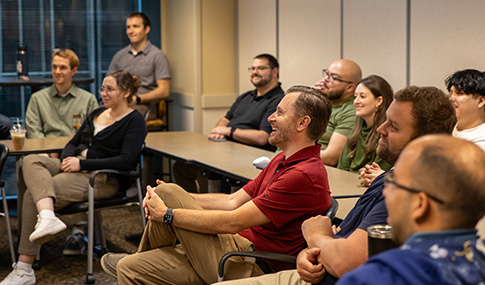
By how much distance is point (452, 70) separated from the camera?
3975mm

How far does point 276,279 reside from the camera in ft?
7.45

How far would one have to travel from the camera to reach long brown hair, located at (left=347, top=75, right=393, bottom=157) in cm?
361

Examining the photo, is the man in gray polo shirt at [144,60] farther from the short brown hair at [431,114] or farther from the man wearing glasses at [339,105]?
the short brown hair at [431,114]

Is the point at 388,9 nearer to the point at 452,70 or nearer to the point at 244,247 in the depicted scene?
the point at 452,70

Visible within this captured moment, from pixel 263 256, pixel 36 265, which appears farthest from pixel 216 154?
pixel 263 256

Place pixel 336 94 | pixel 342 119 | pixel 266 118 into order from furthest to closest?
pixel 266 118, pixel 336 94, pixel 342 119

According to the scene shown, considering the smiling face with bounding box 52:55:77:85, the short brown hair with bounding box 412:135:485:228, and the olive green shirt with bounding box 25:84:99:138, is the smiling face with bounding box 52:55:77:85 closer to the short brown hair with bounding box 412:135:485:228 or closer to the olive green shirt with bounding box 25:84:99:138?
the olive green shirt with bounding box 25:84:99:138

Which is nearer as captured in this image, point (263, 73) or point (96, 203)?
point (96, 203)

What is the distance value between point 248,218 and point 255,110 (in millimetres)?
2887

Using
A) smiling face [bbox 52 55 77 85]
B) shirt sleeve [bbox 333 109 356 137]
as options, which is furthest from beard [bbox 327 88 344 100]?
smiling face [bbox 52 55 77 85]

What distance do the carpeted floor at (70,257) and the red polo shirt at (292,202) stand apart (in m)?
1.38

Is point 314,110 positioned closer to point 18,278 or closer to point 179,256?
point 179,256

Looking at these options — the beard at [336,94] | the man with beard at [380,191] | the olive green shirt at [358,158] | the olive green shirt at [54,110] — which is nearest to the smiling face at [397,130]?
the man with beard at [380,191]

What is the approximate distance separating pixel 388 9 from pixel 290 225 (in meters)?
2.52
